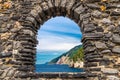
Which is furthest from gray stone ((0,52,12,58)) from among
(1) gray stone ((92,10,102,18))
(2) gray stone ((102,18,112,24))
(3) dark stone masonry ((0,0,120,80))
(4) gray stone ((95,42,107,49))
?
(2) gray stone ((102,18,112,24))

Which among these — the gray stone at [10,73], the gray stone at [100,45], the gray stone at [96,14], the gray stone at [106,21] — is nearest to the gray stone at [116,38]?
the gray stone at [100,45]

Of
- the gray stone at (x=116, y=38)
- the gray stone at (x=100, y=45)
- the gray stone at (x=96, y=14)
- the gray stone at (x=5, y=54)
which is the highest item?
the gray stone at (x=96, y=14)

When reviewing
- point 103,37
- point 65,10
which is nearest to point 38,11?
point 65,10

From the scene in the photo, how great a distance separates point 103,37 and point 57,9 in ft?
6.18

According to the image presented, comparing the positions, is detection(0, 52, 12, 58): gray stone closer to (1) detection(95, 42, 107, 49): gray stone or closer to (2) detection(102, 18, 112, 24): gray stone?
(1) detection(95, 42, 107, 49): gray stone

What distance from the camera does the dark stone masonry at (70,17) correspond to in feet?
27.2

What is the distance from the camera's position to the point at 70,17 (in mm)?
9328

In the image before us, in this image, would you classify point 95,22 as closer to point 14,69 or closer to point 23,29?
point 23,29

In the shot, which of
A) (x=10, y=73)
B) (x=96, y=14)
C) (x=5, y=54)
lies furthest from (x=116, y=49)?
(x=5, y=54)

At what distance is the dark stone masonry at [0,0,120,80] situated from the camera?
8297 millimetres

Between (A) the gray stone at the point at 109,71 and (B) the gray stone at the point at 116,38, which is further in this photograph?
(B) the gray stone at the point at 116,38

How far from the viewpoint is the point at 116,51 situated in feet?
27.4

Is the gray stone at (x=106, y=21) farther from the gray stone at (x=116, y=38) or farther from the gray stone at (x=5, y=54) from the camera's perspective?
the gray stone at (x=5, y=54)

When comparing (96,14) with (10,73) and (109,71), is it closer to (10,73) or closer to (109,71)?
(109,71)
